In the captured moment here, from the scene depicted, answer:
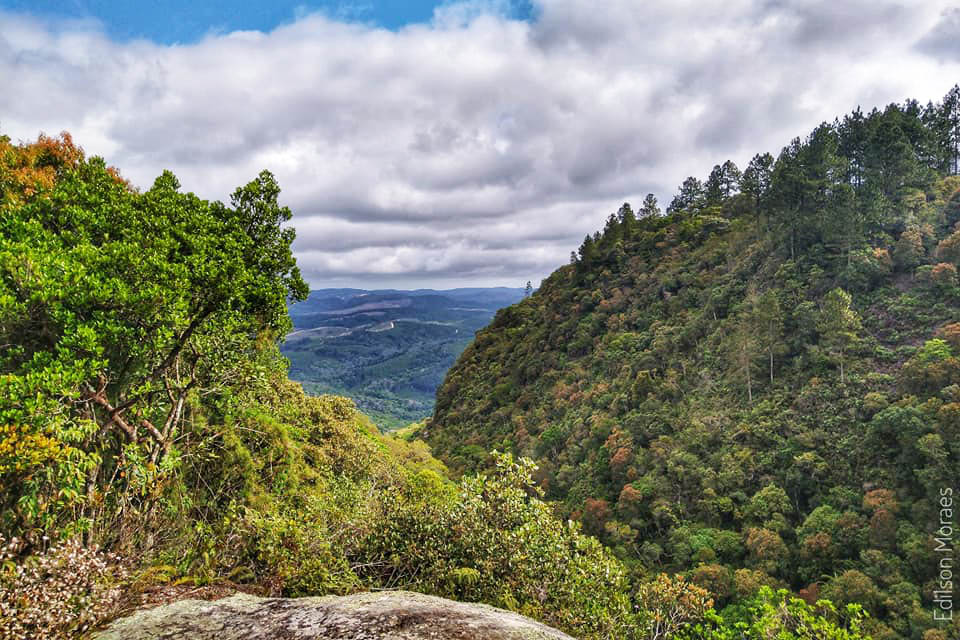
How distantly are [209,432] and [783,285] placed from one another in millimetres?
53793

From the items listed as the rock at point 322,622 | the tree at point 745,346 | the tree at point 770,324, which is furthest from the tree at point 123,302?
the tree at point 770,324

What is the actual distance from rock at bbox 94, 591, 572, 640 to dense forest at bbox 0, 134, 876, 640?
0.70 m

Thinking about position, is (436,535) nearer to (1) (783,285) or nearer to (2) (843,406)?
(2) (843,406)

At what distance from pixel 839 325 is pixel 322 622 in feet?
152

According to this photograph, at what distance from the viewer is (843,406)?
33.7 meters

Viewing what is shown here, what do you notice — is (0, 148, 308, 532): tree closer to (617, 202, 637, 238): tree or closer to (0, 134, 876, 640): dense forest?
(0, 134, 876, 640): dense forest

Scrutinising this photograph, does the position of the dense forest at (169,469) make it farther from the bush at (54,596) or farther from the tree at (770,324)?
the tree at (770,324)

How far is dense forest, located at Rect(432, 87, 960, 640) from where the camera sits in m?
27.2

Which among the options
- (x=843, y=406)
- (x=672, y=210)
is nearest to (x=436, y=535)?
(x=843, y=406)

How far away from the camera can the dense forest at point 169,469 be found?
5957 mm

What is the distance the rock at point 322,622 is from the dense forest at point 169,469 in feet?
2.31

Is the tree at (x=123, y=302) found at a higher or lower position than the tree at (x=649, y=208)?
lower

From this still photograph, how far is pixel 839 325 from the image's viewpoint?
120 ft

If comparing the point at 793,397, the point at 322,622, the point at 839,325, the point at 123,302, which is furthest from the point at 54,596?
the point at 839,325
